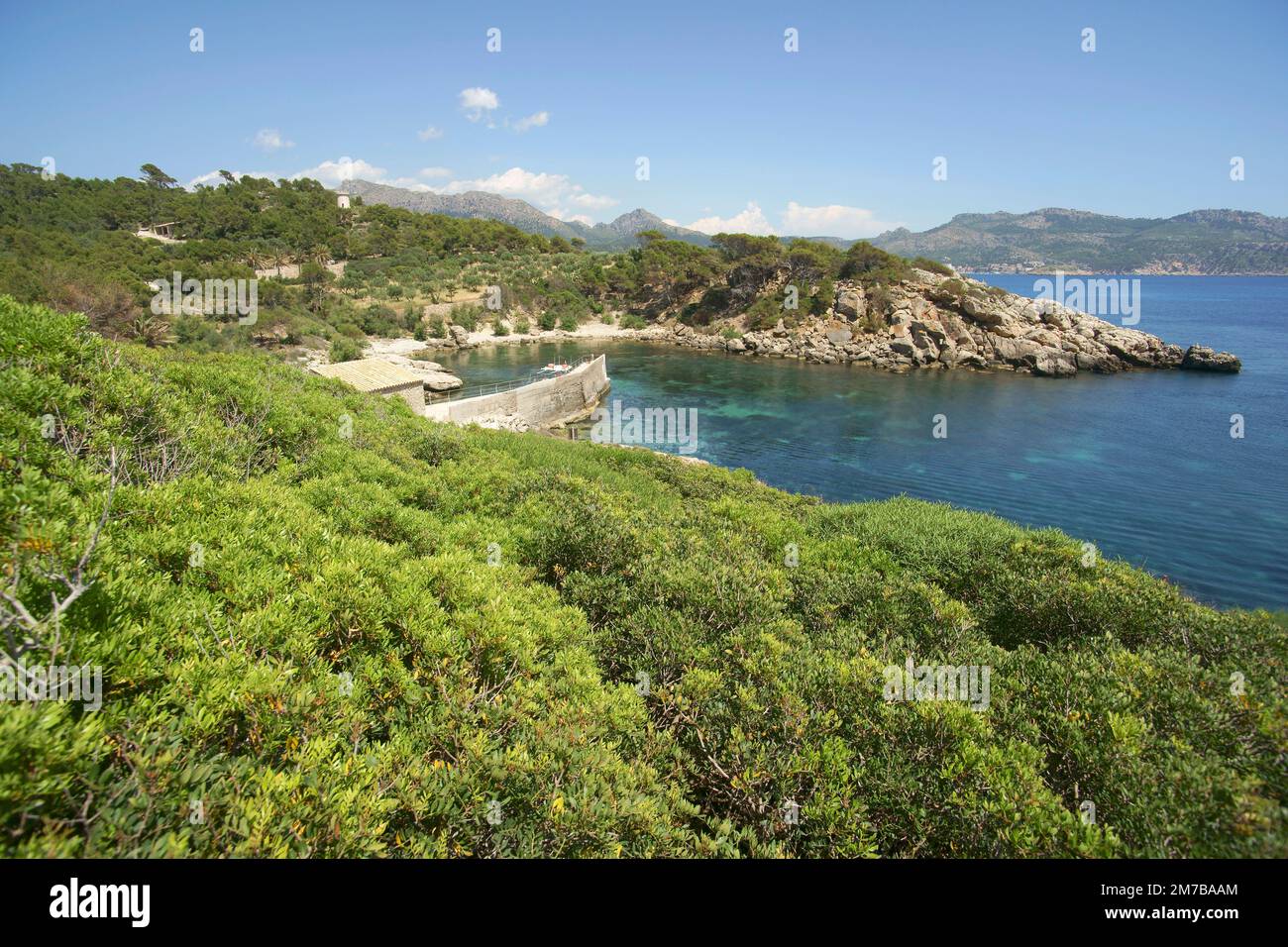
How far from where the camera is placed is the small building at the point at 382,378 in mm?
30828

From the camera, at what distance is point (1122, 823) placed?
191 inches

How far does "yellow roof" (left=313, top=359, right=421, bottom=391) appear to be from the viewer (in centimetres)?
3080

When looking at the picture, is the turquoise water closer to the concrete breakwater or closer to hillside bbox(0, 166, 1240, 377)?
the concrete breakwater

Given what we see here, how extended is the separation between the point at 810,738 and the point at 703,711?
1176 millimetres

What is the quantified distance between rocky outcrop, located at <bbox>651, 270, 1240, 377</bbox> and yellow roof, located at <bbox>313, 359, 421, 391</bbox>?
4946 centimetres

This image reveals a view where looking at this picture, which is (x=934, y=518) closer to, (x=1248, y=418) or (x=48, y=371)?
(x=48, y=371)

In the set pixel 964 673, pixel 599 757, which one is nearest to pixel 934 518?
pixel 964 673

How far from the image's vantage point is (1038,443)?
40.3 meters

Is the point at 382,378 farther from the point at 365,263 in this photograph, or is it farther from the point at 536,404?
A: the point at 365,263

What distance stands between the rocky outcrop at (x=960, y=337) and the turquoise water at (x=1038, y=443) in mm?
3551

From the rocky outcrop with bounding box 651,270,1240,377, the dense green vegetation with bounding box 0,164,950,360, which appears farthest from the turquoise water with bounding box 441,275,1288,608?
the dense green vegetation with bounding box 0,164,950,360

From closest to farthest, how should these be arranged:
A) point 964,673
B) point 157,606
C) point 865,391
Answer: point 157,606
point 964,673
point 865,391

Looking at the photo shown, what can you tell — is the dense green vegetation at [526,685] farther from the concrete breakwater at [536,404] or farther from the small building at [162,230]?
the small building at [162,230]

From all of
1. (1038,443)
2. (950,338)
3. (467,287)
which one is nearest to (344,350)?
(467,287)
